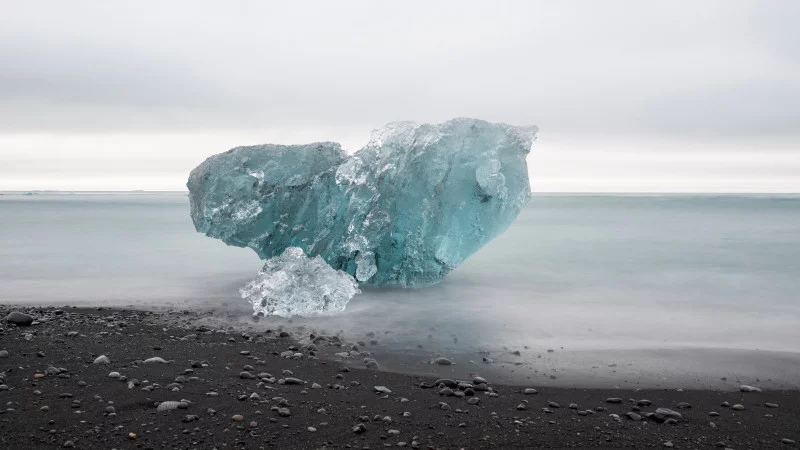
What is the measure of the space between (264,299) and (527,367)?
4916mm

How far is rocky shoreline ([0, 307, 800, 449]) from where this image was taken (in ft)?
16.8

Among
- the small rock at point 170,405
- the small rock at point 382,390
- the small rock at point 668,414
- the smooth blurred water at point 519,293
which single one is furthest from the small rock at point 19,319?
the small rock at point 668,414

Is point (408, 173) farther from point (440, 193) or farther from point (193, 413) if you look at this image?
point (193, 413)

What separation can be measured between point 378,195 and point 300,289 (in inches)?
114

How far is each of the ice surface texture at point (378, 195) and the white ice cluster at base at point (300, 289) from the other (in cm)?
152

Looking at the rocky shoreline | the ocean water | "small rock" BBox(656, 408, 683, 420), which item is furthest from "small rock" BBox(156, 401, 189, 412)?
"small rock" BBox(656, 408, 683, 420)

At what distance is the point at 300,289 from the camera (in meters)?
10.8

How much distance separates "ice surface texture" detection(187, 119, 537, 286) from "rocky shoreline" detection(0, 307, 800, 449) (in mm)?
5227

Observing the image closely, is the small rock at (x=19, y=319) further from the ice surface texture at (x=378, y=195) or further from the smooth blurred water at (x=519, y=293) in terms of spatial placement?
the ice surface texture at (x=378, y=195)

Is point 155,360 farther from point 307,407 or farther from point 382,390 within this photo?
point 382,390

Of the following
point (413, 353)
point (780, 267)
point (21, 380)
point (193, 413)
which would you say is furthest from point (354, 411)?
point (780, 267)

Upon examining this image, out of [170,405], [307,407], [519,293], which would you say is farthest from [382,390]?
[519,293]

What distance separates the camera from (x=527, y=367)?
766 centimetres

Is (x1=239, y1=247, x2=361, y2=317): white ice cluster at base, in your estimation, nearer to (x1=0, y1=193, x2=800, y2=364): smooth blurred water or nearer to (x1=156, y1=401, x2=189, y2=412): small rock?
(x1=0, y1=193, x2=800, y2=364): smooth blurred water
